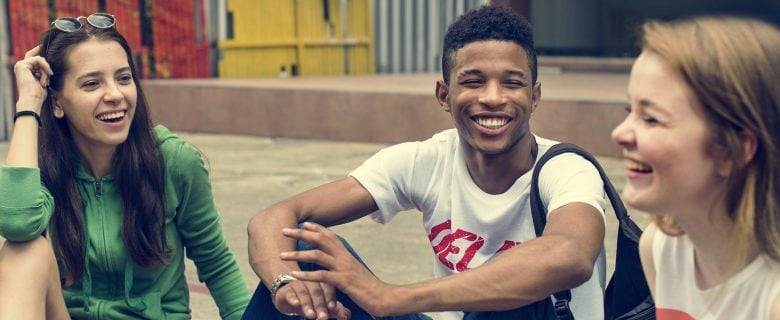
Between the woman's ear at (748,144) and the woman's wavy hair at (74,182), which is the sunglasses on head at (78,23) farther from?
the woman's ear at (748,144)

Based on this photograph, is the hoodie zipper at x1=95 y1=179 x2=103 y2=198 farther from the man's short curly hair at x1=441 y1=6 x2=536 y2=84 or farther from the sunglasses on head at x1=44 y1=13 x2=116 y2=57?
the man's short curly hair at x1=441 y1=6 x2=536 y2=84

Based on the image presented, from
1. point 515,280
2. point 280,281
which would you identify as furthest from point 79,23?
point 515,280

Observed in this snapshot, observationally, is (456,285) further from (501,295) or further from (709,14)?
(709,14)

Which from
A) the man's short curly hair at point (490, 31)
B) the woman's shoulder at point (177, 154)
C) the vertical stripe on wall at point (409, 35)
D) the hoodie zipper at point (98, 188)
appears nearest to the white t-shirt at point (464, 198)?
the man's short curly hair at point (490, 31)

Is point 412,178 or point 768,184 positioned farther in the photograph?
point 412,178

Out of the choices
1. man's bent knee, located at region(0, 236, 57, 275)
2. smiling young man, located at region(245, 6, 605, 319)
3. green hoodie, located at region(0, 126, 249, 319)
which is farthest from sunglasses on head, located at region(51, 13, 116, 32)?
smiling young man, located at region(245, 6, 605, 319)

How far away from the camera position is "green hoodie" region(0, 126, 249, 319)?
3711mm

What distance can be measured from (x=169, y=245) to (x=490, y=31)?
3.92 ft

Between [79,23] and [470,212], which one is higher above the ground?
[79,23]

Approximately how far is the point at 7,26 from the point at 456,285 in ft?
30.0

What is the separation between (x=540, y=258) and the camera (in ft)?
9.87

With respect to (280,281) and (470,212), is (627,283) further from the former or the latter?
(280,281)

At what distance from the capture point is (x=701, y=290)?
8.11ft

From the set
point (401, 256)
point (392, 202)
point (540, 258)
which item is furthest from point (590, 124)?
point (540, 258)
